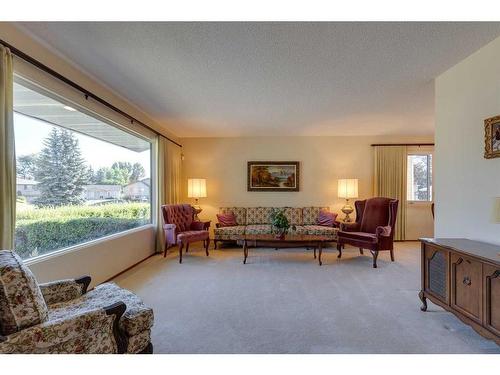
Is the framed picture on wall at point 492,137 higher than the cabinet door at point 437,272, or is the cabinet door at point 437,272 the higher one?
the framed picture on wall at point 492,137

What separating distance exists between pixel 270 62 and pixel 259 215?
392 cm

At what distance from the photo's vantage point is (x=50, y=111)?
2.62 metres

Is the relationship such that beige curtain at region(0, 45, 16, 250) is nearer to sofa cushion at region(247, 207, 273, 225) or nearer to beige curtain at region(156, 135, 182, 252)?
beige curtain at region(156, 135, 182, 252)

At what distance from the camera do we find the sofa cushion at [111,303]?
161 centimetres

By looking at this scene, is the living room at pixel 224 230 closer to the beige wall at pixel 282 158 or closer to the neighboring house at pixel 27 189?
the neighboring house at pixel 27 189

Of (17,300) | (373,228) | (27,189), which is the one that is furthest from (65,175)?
(373,228)

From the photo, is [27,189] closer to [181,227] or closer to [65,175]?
[65,175]

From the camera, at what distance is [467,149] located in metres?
2.56

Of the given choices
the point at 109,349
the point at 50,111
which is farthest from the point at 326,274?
the point at 50,111

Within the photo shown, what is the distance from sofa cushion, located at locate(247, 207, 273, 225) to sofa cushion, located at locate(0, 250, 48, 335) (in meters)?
4.69

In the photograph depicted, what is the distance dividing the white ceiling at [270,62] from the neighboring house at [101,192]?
1.33m

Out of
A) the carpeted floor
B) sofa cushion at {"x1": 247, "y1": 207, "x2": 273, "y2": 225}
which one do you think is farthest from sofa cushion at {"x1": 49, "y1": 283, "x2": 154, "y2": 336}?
sofa cushion at {"x1": 247, "y1": 207, "x2": 273, "y2": 225}

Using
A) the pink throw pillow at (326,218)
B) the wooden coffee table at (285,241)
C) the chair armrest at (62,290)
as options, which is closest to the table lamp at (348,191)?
the pink throw pillow at (326,218)
